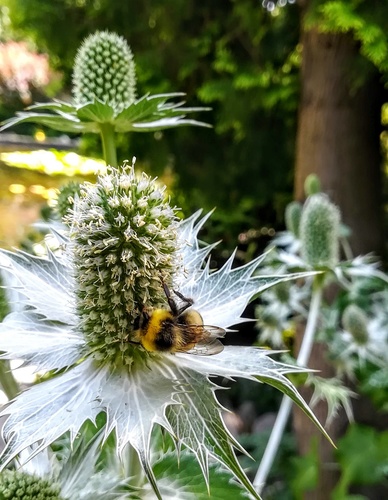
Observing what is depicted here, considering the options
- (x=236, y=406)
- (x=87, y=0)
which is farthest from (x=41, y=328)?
(x=236, y=406)

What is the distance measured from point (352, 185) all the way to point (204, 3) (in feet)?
2.50

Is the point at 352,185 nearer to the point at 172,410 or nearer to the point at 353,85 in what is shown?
the point at 353,85

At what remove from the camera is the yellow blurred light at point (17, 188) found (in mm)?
2914

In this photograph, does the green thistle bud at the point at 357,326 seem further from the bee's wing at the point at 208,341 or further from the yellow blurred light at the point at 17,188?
the yellow blurred light at the point at 17,188

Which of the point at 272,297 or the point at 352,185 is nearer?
the point at 272,297

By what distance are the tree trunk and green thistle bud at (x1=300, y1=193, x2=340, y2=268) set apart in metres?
0.68

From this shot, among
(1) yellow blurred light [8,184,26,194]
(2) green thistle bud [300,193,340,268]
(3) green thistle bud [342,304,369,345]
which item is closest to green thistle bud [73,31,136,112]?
(2) green thistle bud [300,193,340,268]

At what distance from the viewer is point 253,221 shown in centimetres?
219

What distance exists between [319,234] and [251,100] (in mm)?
898

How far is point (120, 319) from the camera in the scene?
1.60ft

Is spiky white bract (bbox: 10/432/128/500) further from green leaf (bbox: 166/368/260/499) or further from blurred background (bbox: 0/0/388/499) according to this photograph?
blurred background (bbox: 0/0/388/499)

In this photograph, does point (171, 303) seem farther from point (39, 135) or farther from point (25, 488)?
point (39, 135)

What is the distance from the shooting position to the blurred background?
1728 millimetres

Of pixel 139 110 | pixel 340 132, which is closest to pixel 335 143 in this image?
pixel 340 132
